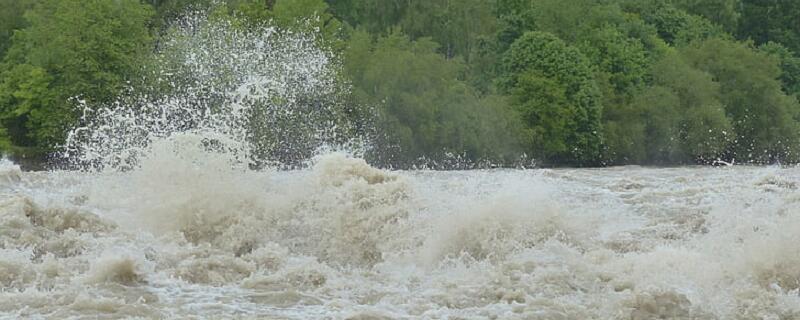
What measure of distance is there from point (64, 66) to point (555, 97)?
19593 millimetres

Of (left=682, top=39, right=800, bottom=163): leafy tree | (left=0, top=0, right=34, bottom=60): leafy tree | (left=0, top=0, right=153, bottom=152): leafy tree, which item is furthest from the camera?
(left=682, top=39, right=800, bottom=163): leafy tree

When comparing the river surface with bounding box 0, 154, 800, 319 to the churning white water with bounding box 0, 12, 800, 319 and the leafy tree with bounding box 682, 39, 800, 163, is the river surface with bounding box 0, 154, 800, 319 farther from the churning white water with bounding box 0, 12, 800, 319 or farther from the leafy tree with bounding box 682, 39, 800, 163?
the leafy tree with bounding box 682, 39, 800, 163

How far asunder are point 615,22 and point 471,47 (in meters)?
7.10

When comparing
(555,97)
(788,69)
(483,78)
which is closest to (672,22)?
(788,69)

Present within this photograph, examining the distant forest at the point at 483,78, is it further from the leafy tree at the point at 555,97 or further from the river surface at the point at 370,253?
the river surface at the point at 370,253

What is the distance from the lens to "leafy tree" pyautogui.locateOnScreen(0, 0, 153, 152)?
43.6m

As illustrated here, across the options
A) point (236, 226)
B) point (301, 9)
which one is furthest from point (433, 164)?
point (236, 226)

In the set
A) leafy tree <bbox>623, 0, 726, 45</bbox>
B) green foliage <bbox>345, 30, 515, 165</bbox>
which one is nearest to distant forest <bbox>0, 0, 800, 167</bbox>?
green foliage <bbox>345, 30, 515, 165</bbox>

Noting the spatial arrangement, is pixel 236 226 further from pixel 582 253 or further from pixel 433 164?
pixel 433 164

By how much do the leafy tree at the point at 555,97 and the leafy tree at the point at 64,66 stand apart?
15.5 metres

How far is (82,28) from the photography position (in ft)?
147

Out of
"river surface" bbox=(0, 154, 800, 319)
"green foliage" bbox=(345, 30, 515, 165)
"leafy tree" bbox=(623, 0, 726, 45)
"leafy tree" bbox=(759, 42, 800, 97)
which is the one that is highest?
"leafy tree" bbox=(623, 0, 726, 45)

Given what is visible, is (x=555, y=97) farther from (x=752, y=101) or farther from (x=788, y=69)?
(x=788, y=69)

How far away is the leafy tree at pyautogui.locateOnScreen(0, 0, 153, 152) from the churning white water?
75.6ft
